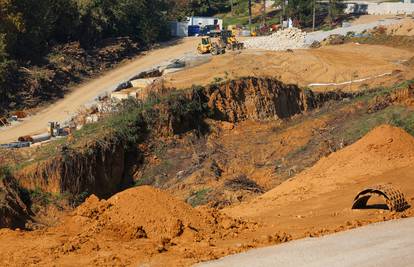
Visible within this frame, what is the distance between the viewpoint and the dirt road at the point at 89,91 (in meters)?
44.2

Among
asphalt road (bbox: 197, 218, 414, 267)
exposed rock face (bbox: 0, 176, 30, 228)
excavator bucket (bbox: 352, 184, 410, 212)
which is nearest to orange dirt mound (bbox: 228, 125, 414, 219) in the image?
excavator bucket (bbox: 352, 184, 410, 212)

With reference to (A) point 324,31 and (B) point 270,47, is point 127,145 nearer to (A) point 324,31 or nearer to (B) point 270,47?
(B) point 270,47

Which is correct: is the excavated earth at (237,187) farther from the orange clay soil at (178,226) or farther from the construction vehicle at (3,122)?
the construction vehicle at (3,122)

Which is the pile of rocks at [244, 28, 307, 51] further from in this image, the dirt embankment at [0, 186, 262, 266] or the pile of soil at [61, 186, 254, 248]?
the dirt embankment at [0, 186, 262, 266]

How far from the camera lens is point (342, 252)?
13.9m

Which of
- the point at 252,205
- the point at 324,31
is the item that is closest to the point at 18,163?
the point at 252,205

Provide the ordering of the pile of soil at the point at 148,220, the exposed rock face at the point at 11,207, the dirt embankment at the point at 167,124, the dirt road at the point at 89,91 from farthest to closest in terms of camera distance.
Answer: the dirt road at the point at 89,91, the dirt embankment at the point at 167,124, the exposed rock face at the point at 11,207, the pile of soil at the point at 148,220

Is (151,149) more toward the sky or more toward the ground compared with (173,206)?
more toward the ground

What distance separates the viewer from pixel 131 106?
34.0 meters

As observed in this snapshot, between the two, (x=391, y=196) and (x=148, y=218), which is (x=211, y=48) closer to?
(x=391, y=196)

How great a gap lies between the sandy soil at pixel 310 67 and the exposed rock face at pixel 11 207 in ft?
62.5

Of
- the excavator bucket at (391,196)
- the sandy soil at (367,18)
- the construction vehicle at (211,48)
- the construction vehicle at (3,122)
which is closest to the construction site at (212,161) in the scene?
the excavator bucket at (391,196)

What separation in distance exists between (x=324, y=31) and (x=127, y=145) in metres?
39.3

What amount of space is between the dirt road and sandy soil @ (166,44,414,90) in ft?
18.9
